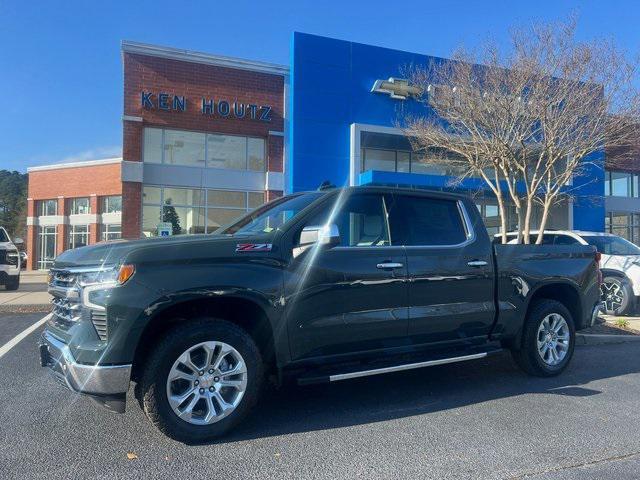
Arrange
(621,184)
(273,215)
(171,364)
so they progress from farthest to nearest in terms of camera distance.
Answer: (621,184)
(273,215)
(171,364)

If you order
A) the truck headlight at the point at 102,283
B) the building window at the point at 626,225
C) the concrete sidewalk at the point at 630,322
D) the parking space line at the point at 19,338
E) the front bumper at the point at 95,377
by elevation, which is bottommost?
the parking space line at the point at 19,338

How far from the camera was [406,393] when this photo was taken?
5.11 meters

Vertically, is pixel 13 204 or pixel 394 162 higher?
pixel 13 204

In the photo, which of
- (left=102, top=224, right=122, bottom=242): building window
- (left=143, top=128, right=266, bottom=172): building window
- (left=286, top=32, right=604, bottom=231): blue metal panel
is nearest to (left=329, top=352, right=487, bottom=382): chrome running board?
(left=286, top=32, right=604, bottom=231): blue metal panel

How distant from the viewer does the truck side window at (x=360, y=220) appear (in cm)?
453

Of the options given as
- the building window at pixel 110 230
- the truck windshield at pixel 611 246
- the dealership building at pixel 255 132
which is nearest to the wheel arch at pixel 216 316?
the truck windshield at pixel 611 246

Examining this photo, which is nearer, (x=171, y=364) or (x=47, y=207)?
(x=171, y=364)

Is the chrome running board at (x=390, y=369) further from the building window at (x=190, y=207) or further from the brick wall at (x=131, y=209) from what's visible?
the brick wall at (x=131, y=209)

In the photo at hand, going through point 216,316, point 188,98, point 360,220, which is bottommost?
point 216,316

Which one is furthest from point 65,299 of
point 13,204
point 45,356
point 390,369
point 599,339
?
point 13,204

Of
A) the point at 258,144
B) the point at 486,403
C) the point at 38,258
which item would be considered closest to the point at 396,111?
the point at 258,144

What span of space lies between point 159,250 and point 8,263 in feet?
43.6

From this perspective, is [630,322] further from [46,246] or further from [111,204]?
[46,246]

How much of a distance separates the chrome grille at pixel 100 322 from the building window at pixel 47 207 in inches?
1265
